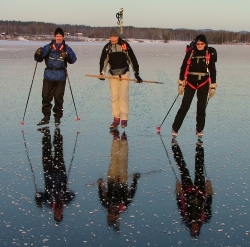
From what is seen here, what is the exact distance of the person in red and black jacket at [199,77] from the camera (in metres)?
7.74

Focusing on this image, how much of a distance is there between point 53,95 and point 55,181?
3.99m

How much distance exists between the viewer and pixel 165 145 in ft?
23.8

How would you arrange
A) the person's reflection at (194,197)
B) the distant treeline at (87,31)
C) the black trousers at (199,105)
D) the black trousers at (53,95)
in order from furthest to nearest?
the distant treeline at (87,31) → the black trousers at (53,95) → the black trousers at (199,105) → the person's reflection at (194,197)

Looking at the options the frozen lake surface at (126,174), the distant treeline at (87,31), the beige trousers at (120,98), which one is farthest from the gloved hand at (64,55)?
the distant treeline at (87,31)

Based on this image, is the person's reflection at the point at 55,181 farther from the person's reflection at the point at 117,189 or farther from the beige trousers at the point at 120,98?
the beige trousers at the point at 120,98

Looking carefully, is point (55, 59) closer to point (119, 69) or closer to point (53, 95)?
point (53, 95)

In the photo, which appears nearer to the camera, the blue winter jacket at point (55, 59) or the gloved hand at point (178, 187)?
the gloved hand at point (178, 187)

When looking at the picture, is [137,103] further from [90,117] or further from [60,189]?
[60,189]

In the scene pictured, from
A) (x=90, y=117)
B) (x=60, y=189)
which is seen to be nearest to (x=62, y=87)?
(x=90, y=117)

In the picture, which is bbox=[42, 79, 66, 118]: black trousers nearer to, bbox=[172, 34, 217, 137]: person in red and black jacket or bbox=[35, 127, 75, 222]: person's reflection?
bbox=[35, 127, 75, 222]: person's reflection

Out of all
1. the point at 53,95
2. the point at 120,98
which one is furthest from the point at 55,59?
the point at 120,98

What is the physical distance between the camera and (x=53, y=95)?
930 centimetres

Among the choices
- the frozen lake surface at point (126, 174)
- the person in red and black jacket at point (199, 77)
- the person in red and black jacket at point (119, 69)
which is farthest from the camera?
the person in red and black jacket at point (119, 69)

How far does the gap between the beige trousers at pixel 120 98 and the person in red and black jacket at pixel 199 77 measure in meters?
1.19
